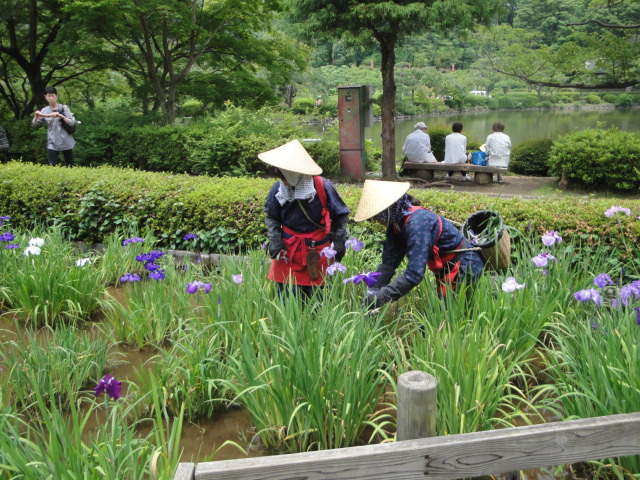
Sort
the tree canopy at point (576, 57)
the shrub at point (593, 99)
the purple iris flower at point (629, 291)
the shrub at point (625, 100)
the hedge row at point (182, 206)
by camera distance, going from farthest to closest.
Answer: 1. the shrub at point (593, 99)
2. the shrub at point (625, 100)
3. the tree canopy at point (576, 57)
4. the hedge row at point (182, 206)
5. the purple iris flower at point (629, 291)

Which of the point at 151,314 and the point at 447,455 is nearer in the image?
the point at 447,455

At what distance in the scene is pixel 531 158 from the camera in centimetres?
1213

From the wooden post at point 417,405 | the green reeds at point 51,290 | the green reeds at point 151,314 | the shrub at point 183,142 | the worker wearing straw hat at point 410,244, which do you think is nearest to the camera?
the wooden post at point 417,405

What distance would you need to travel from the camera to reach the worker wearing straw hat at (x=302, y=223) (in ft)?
10.9

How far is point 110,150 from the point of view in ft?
37.0

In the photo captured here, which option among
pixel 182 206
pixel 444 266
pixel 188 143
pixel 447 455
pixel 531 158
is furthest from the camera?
pixel 531 158

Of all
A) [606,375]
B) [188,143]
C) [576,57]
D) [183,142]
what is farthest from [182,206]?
[576,57]

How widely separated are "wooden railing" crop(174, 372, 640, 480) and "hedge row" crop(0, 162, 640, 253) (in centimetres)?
273

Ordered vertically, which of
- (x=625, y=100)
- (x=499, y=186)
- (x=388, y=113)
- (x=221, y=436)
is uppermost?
(x=625, y=100)

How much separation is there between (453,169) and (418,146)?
815 mm

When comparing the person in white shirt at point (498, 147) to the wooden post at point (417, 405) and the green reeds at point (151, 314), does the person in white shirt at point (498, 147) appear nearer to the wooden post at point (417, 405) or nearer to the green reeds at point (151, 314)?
the green reeds at point (151, 314)

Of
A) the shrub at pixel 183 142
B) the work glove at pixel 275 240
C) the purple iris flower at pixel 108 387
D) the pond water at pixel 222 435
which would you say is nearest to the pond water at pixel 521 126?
the shrub at pixel 183 142

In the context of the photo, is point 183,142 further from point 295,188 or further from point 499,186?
point 295,188

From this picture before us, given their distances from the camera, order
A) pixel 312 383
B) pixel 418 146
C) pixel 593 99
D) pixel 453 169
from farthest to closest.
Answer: pixel 593 99 < pixel 418 146 < pixel 453 169 < pixel 312 383
